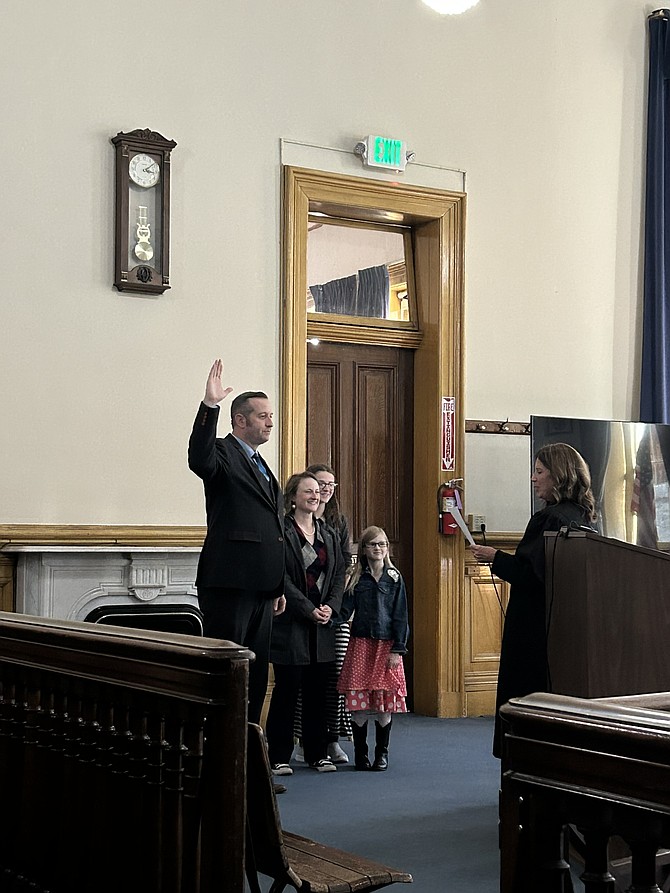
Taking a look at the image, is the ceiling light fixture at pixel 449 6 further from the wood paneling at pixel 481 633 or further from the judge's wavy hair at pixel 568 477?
the judge's wavy hair at pixel 568 477

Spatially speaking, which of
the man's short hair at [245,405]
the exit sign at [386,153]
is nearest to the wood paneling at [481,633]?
the exit sign at [386,153]

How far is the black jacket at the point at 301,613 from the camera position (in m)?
5.42

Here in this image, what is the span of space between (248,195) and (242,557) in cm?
269

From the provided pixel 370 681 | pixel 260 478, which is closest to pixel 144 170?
pixel 260 478

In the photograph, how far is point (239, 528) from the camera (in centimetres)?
480

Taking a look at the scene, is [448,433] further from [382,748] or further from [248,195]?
[382,748]

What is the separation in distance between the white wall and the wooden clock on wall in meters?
0.09

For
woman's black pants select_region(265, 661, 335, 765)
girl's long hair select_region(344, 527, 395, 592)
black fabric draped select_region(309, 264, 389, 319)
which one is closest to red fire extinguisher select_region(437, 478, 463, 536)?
black fabric draped select_region(309, 264, 389, 319)

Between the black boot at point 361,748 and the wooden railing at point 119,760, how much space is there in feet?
9.82

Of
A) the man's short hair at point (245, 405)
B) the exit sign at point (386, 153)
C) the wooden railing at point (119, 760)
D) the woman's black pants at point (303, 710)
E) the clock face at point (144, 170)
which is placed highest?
the exit sign at point (386, 153)

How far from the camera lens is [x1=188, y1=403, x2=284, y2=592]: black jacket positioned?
4766mm

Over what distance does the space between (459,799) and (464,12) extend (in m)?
4.84

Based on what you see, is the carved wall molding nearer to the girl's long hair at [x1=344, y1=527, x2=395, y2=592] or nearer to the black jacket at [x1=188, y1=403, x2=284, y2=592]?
the girl's long hair at [x1=344, y1=527, x2=395, y2=592]

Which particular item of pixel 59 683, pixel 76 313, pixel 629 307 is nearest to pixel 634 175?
pixel 629 307
